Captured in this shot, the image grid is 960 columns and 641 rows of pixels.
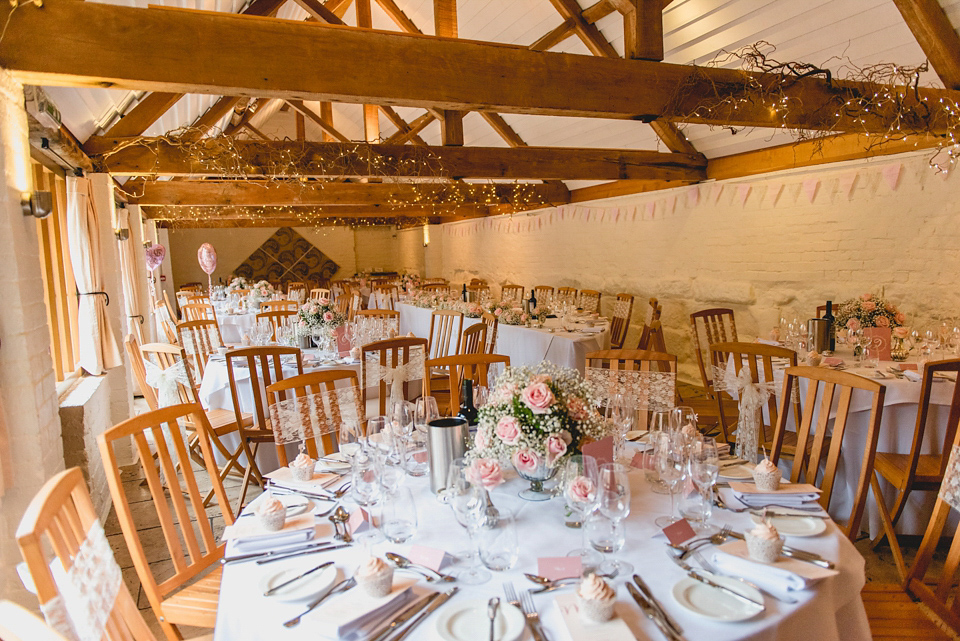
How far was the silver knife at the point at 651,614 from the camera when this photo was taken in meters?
1.16

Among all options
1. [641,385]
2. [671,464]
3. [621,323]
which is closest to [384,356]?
[641,385]

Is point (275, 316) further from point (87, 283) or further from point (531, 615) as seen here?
point (531, 615)

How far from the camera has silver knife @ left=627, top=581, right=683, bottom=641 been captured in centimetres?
116

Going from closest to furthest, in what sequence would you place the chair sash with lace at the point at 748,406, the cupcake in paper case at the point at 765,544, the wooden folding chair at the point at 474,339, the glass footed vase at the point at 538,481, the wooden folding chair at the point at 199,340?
1. the cupcake in paper case at the point at 765,544
2. the glass footed vase at the point at 538,481
3. the chair sash with lace at the point at 748,406
4. the wooden folding chair at the point at 474,339
5. the wooden folding chair at the point at 199,340

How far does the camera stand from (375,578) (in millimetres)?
1296

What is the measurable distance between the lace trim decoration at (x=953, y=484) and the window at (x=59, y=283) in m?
5.37

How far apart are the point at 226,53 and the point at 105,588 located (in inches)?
102

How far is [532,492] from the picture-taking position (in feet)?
6.04

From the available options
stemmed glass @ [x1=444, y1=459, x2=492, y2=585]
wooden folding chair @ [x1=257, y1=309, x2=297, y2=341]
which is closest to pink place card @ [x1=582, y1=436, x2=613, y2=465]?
stemmed glass @ [x1=444, y1=459, x2=492, y2=585]

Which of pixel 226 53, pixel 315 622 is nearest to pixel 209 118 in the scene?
pixel 226 53

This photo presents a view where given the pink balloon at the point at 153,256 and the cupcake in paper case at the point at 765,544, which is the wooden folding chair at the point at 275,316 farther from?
the cupcake in paper case at the point at 765,544

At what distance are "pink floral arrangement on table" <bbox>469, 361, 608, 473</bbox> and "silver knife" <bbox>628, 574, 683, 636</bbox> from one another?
43cm

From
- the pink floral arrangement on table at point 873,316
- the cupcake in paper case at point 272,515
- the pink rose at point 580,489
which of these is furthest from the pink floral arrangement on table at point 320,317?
the pink floral arrangement on table at point 873,316

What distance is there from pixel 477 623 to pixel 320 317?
392 centimetres
